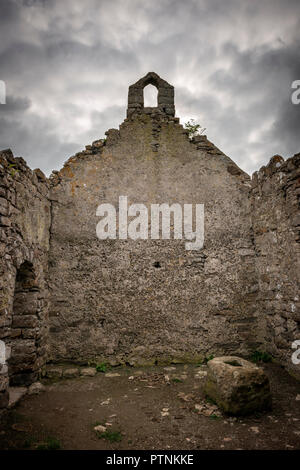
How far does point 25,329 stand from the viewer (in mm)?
4645

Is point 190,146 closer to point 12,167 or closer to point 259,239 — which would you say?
A: point 259,239

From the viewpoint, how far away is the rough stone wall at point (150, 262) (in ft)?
17.3

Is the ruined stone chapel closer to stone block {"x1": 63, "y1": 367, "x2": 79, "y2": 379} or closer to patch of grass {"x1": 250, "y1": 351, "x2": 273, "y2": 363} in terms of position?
patch of grass {"x1": 250, "y1": 351, "x2": 273, "y2": 363}

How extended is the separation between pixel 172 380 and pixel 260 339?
1.91m

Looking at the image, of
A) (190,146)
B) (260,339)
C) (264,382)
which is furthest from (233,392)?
(190,146)

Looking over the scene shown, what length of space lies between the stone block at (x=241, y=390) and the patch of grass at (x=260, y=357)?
1722mm

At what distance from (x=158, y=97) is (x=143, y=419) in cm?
608

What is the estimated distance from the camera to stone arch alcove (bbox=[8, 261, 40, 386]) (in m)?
4.46

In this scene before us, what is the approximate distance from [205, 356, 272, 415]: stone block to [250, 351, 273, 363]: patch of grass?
172cm

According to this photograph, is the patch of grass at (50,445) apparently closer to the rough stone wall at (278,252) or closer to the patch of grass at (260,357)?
the rough stone wall at (278,252)

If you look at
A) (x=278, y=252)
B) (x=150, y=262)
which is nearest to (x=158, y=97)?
(x=150, y=262)

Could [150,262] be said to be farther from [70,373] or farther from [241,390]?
[241,390]

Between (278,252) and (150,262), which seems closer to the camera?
(278,252)
